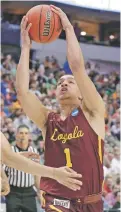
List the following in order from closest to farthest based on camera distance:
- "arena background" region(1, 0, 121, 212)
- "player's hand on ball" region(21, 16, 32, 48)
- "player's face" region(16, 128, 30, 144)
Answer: "player's hand on ball" region(21, 16, 32, 48), "player's face" region(16, 128, 30, 144), "arena background" region(1, 0, 121, 212)

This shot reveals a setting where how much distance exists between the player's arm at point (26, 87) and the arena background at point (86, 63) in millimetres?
5269

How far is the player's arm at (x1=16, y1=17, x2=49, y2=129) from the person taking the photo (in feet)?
12.2

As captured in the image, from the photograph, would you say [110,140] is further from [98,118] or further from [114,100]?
[98,118]

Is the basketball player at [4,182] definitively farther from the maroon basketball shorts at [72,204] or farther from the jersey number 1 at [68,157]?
the jersey number 1 at [68,157]

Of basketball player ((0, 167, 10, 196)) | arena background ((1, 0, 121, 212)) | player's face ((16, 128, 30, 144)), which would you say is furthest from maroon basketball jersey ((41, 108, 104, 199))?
arena background ((1, 0, 121, 212))

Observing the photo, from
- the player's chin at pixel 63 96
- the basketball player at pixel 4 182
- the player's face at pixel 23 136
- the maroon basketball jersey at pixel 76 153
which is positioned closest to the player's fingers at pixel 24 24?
the player's chin at pixel 63 96

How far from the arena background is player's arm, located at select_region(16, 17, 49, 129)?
207 inches

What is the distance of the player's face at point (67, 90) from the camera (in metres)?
3.82

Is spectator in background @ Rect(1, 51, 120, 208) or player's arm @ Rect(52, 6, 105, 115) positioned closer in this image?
player's arm @ Rect(52, 6, 105, 115)

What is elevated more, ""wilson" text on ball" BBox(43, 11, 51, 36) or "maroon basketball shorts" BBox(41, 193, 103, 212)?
""wilson" text on ball" BBox(43, 11, 51, 36)

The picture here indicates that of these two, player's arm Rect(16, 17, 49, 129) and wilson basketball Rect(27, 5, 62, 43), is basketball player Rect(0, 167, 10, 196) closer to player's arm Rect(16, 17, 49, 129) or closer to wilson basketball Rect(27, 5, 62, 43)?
player's arm Rect(16, 17, 49, 129)

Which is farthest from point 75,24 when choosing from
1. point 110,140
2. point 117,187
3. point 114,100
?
point 117,187

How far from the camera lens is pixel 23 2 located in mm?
17797

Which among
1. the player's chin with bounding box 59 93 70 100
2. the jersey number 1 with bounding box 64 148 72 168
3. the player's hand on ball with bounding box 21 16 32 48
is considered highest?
the player's hand on ball with bounding box 21 16 32 48
